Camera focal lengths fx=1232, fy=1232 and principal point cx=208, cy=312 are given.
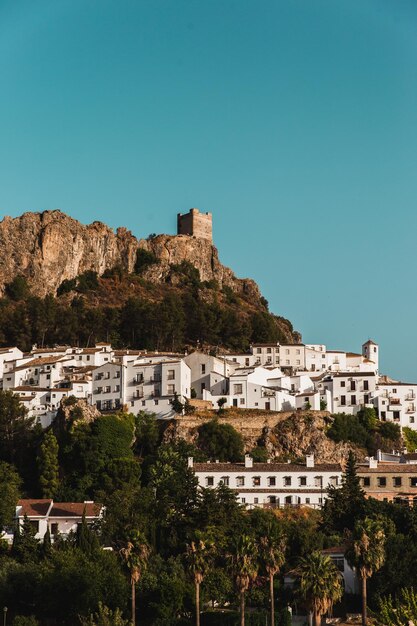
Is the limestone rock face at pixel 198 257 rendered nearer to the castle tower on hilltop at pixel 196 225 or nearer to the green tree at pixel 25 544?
the castle tower on hilltop at pixel 196 225

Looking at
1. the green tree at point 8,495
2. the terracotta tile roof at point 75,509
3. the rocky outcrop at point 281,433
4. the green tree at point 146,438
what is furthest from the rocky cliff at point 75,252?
the terracotta tile roof at point 75,509

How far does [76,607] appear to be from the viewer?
66562 millimetres

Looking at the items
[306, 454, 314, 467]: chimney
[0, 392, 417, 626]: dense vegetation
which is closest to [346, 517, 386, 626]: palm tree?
[0, 392, 417, 626]: dense vegetation

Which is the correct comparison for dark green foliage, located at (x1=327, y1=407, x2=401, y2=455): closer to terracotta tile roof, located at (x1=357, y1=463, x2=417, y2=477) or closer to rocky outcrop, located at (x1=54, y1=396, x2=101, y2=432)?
terracotta tile roof, located at (x1=357, y1=463, x2=417, y2=477)

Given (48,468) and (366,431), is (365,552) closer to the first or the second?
(48,468)

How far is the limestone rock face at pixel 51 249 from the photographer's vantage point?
134 metres

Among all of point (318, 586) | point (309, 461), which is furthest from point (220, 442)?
point (318, 586)

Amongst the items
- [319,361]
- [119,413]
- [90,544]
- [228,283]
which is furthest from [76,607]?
[228,283]

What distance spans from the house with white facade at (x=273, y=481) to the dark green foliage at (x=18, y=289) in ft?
157

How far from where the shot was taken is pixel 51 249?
450 ft

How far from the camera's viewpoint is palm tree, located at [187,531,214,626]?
60.9 meters

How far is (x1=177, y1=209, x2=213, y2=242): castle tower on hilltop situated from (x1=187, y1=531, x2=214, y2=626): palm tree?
99.2 meters

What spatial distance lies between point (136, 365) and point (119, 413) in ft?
20.6

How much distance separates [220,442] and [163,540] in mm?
18457
